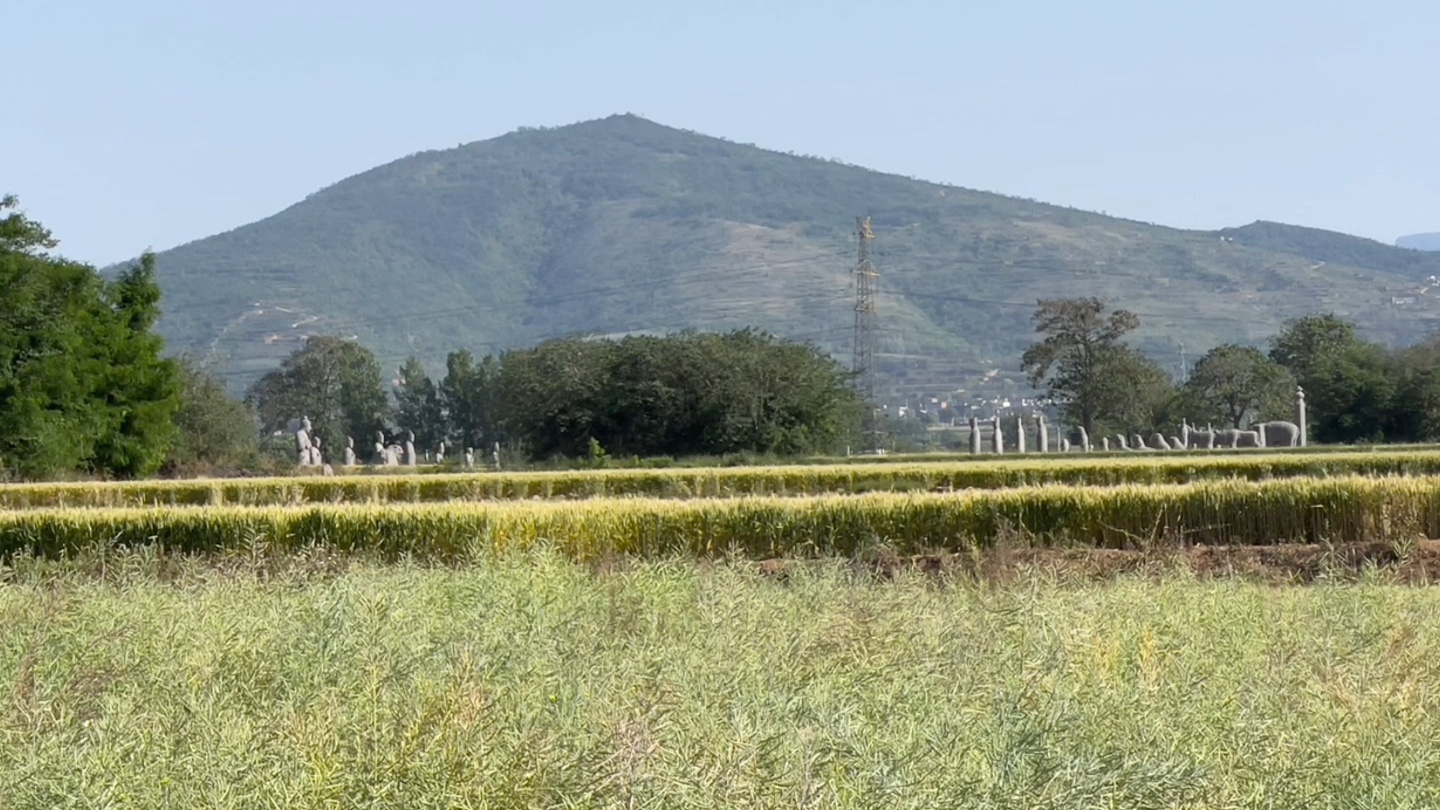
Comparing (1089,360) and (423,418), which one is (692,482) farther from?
(423,418)

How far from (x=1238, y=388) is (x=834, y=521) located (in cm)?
6403

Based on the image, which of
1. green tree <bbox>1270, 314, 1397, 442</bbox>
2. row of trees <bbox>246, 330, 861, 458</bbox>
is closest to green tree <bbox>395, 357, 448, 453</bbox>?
row of trees <bbox>246, 330, 861, 458</bbox>

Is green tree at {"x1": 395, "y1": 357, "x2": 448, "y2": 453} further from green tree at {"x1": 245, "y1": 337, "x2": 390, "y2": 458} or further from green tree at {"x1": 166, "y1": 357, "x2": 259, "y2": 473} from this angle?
green tree at {"x1": 166, "y1": 357, "x2": 259, "y2": 473}

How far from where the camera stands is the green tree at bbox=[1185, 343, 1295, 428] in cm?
7675

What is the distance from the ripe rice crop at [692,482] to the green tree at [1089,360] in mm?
49759

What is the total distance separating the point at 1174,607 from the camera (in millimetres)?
9344

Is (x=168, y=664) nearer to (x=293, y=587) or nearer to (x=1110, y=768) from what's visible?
(x=293, y=587)

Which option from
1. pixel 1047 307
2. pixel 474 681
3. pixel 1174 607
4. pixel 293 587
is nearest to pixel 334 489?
pixel 293 587

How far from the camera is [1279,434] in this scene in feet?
184

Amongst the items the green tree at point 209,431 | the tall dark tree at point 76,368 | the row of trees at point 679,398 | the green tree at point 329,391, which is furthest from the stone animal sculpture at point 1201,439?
the green tree at point 329,391

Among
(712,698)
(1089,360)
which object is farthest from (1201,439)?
(712,698)

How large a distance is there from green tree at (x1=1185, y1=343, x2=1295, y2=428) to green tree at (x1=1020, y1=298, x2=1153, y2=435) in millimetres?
2903

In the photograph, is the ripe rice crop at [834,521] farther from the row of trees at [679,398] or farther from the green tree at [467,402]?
the green tree at [467,402]

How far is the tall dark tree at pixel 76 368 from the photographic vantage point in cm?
4000
